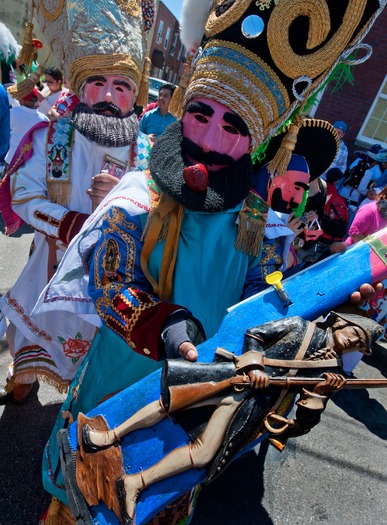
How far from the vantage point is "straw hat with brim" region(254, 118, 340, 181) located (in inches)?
102

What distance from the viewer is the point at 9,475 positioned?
1880mm

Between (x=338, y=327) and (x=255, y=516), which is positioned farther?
(x=255, y=516)

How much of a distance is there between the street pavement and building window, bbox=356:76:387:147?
6384 millimetres

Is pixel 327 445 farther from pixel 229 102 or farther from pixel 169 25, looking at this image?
pixel 169 25

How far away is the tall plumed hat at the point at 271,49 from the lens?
1.17m

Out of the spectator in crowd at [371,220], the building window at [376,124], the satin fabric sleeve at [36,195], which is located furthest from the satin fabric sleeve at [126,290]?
the building window at [376,124]

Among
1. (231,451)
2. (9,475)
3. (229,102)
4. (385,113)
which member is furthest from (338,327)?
(385,113)

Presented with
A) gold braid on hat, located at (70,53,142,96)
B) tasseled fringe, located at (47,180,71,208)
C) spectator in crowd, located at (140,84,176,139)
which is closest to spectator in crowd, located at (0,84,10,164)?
gold braid on hat, located at (70,53,142,96)

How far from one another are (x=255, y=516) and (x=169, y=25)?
3176 cm

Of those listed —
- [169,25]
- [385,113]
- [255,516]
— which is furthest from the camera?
[169,25]

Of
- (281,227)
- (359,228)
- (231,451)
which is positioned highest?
(281,227)

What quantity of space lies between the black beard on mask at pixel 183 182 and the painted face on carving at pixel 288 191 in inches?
39.4

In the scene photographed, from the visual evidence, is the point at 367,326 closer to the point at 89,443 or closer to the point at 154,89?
the point at 89,443

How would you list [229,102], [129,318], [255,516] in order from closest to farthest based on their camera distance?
1. [129,318]
2. [229,102]
3. [255,516]
